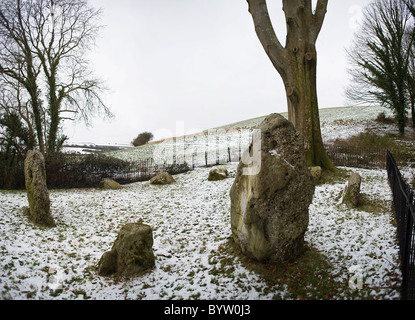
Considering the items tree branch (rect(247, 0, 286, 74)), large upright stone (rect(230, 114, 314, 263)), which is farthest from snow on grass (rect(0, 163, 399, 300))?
tree branch (rect(247, 0, 286, 74))

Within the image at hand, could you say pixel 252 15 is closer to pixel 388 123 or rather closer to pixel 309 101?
pixel 309 101

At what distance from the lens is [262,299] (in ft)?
14.1

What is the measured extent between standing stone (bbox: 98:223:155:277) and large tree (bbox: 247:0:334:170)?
24.1ft

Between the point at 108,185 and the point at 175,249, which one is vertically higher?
the point at 108,185

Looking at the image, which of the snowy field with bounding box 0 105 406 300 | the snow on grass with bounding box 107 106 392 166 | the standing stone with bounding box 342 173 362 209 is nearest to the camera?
the snowy field with bounding box 0 105 406 300

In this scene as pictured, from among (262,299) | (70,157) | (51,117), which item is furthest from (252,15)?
(51,117)

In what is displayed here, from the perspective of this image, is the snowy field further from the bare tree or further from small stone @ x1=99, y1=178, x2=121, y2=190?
the bare tree

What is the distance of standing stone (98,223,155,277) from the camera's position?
16.9ft

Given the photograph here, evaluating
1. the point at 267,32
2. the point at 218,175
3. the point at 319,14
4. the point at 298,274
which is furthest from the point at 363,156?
the point at 298,274

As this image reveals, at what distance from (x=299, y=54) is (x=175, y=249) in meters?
8.26

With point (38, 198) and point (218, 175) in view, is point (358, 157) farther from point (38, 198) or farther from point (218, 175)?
point (38, 198)

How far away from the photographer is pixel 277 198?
489 cm

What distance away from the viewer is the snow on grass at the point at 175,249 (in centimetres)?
450

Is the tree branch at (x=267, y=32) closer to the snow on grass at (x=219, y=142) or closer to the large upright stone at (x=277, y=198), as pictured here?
the large upright stone at (x=277, y=198)
